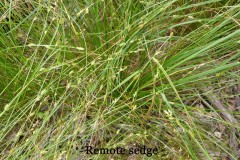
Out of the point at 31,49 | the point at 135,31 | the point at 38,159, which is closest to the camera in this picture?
the point at 38,159

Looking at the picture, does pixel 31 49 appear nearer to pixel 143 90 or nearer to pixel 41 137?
pixel 41 137

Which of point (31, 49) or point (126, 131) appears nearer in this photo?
point (126, 131)

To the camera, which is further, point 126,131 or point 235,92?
point 235,92

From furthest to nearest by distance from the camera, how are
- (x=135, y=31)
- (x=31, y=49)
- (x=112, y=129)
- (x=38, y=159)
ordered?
(x=31, y=49) → (x=112, y=129) → (x=135, y=31) → (x=38, y=159)

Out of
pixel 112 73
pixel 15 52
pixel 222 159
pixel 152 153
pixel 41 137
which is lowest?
pixel 222 159

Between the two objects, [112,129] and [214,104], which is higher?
[112,129]

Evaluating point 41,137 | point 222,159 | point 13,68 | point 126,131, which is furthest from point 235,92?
point 13,68

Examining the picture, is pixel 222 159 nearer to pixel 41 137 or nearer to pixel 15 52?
pixel 41 137

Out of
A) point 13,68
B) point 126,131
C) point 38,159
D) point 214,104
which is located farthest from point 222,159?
point 13,68

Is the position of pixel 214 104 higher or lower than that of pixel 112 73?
lower
